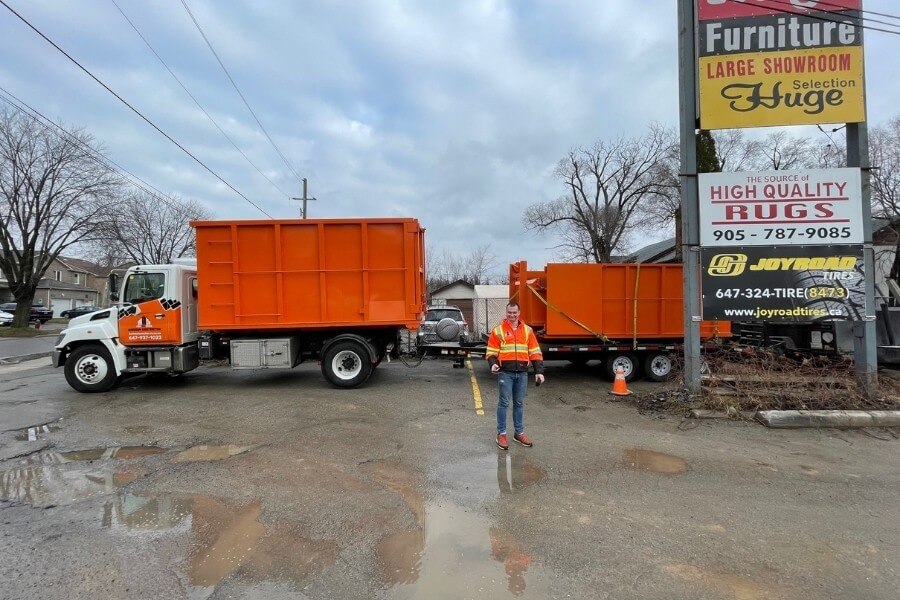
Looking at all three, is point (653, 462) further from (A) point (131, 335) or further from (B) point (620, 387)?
(A) point (131, 335)

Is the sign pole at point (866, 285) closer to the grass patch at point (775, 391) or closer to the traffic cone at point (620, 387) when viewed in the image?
the grass patch at point (775, 391)

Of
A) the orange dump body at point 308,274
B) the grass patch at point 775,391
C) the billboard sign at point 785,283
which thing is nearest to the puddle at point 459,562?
the grass patch at point 775,391

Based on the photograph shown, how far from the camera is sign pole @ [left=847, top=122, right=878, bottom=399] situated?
744 centimetres

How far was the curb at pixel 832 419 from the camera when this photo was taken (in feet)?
21.6

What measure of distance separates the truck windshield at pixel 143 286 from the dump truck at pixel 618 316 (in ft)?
23.5

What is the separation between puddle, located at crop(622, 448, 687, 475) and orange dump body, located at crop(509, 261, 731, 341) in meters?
4.33

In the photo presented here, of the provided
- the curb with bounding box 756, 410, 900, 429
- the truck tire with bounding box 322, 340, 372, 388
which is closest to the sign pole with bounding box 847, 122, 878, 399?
the curb with bounding box 756, 410, 900, 429

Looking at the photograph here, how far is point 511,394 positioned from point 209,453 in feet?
11.6

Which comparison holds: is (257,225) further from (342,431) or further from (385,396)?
(342,431)

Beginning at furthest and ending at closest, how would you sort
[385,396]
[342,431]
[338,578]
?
[385,396]
[342,431]
[338,578]

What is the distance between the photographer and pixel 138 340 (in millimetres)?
9094

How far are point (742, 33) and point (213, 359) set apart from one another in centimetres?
1102

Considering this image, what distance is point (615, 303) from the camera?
32.4ft

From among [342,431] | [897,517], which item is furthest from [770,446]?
[342,431]
